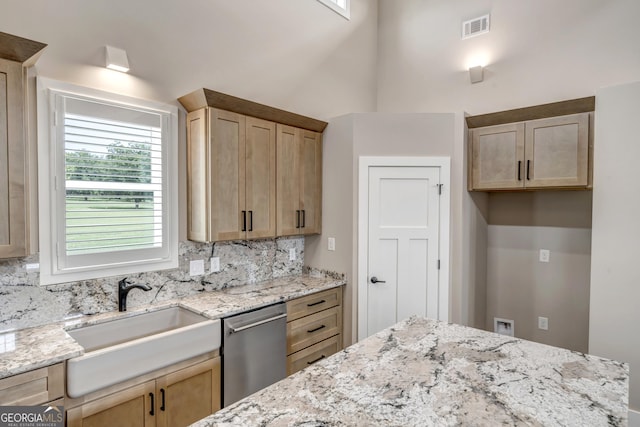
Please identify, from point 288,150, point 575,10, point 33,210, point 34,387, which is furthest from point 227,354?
point 575,10

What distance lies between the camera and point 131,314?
2461 millimetres

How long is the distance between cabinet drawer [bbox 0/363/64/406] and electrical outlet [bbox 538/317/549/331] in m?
4.10

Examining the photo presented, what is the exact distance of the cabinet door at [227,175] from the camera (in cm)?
276

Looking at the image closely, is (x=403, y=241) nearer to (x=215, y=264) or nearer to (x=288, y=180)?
(x=288, y=180)

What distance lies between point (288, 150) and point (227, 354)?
1857mm

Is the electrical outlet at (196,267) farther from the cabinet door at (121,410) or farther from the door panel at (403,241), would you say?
the door panel at (403,241)

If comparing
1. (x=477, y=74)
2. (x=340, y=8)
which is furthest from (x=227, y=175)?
(x=477, y=74)

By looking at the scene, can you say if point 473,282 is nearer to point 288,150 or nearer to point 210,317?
point 288,150

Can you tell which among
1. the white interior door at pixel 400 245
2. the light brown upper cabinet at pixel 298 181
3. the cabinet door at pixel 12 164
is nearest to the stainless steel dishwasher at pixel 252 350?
the light brown upper cabinet at pixel 298 181

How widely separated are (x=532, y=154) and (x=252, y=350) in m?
2.95

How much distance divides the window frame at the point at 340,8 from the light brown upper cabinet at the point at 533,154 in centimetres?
205

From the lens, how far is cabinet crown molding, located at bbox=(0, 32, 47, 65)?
1743 millimetres

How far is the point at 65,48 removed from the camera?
228 centimetres

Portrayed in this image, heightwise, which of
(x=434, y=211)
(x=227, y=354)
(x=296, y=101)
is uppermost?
(x=296, y=101)
